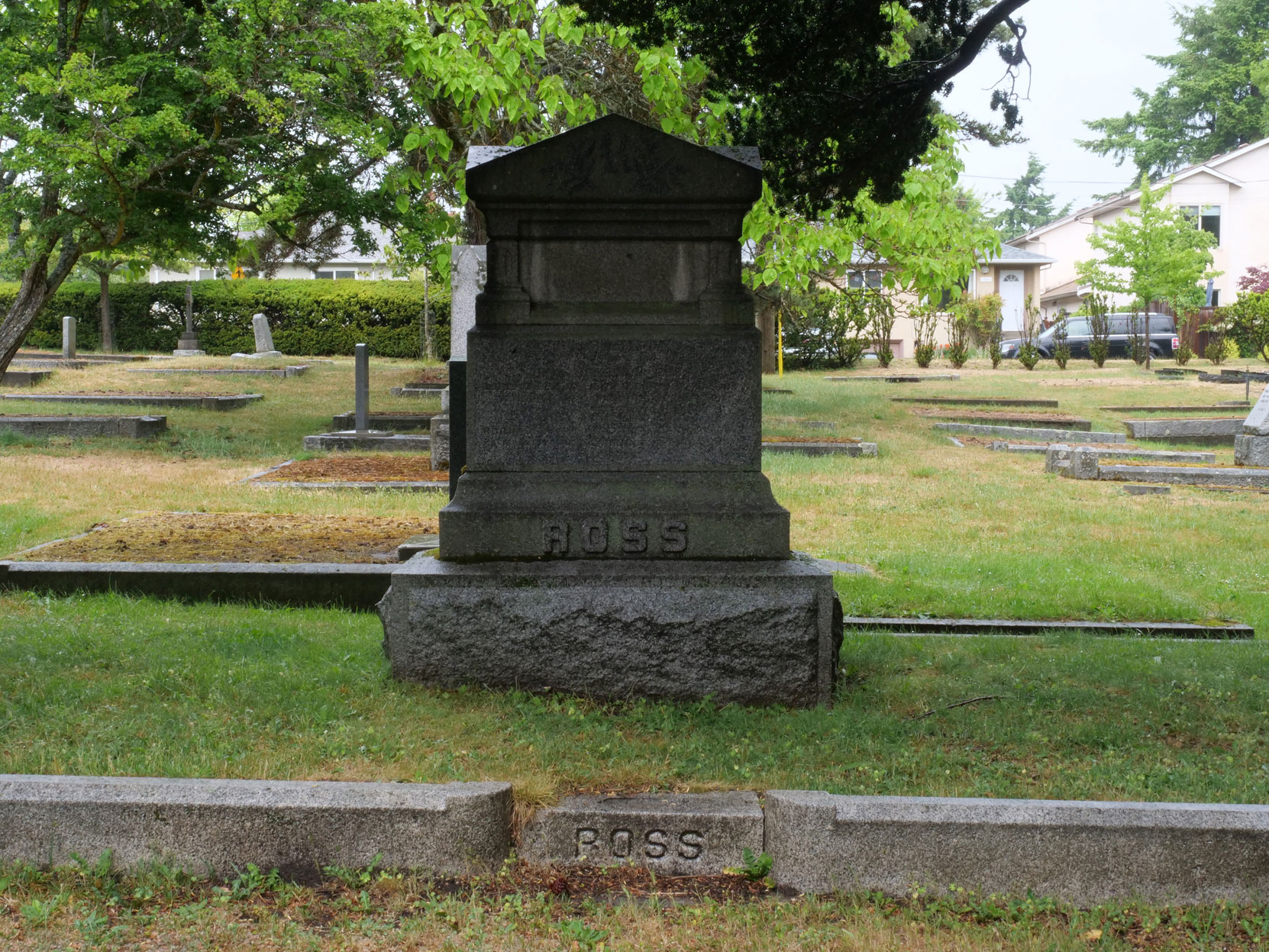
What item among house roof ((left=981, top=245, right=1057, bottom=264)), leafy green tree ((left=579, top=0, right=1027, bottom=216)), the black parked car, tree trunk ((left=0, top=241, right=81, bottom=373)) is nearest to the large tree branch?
leafy green tree ((left=579, top=0, right=1027, bottom=216))

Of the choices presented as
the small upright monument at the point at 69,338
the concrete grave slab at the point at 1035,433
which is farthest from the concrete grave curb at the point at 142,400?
the concrete grave slab at the point at 1035,433

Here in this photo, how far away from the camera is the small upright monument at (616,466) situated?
4867 millimetres

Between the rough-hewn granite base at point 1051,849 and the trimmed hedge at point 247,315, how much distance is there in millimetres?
30072

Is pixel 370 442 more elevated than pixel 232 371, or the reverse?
pixel 232 371

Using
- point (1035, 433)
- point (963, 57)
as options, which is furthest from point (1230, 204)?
point (963, 57)

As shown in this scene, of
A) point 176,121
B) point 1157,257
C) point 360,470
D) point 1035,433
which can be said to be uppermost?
point 1157,257

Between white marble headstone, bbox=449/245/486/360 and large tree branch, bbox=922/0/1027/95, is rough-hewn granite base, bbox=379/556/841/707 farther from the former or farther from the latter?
white marble headstone, bbox=449/245/486/360

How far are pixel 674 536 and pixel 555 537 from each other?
0.52 m

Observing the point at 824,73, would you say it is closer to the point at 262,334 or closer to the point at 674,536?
the point at 674,536

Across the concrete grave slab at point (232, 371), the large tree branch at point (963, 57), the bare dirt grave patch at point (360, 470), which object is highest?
the large tree branch at point (963, 57)

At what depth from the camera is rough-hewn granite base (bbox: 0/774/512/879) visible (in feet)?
11.2

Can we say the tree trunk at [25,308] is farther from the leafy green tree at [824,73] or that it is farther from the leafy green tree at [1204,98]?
the leafy green tree at [1204,98]

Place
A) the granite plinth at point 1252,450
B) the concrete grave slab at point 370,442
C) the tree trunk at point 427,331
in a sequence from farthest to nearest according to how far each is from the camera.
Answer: the tree trunk at point 427,331, the concrete grave slab at point 370,442, the granite plinth at point 1252,450

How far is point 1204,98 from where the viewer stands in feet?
177
